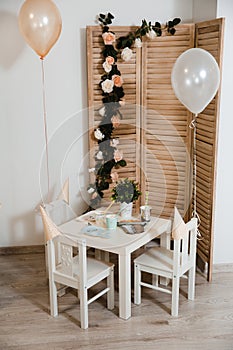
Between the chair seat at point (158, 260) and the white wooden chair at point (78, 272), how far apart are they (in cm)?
23

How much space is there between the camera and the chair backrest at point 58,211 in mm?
3205

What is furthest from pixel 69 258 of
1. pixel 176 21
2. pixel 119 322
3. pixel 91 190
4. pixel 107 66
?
pixel 176 21

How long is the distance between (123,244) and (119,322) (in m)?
0.50

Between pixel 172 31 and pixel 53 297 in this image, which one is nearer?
pixel 53 297

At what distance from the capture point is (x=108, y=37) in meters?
3.39

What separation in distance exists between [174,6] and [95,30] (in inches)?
26.3

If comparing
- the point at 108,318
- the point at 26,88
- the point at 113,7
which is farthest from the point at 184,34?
the point at 108,318

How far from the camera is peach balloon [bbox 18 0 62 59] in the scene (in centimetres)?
296

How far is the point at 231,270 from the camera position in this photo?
341cm

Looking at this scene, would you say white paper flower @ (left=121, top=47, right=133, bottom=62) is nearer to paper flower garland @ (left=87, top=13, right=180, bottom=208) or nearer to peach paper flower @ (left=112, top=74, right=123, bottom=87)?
paper flower garland @ (left=87, top=13, right=180, bottom=208)

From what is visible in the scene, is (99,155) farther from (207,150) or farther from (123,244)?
(123,244)

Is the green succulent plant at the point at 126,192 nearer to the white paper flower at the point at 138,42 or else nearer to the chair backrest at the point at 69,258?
the chair backrest at the point at 69,258

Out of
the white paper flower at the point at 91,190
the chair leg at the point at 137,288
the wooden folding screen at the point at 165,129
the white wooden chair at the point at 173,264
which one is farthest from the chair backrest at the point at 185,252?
the white paper flower at the point at 91,190

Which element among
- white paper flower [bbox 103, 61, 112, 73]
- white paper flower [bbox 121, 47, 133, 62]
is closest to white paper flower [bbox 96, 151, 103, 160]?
white paper flower [bbox 103, 61, 112, 73]
